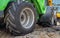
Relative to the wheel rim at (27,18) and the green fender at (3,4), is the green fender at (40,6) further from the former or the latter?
the green fender at (3,4)

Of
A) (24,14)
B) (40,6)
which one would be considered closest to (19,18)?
(24,14)

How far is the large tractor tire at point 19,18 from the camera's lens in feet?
17.8

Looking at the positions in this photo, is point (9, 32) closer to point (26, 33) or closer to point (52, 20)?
point (26, 33)

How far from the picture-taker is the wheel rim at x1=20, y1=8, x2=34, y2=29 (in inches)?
232

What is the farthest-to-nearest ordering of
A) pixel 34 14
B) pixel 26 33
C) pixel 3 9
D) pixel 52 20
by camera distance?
1. pixel 52 20
2. pixel 34 14
3. pixel 26 33
4. pixel 3 9

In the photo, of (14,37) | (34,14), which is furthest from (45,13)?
(14,37)

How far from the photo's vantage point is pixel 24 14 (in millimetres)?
5984

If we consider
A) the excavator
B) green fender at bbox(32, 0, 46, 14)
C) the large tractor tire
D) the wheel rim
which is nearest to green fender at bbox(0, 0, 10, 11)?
the excavator

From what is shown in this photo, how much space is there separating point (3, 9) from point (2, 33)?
Answer: 0.83 metres

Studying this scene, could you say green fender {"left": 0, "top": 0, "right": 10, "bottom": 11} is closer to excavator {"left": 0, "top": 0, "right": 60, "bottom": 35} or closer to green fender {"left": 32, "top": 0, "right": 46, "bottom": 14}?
excavator {"left": 0, "top": 0, "right": 60, "bottom": 35}

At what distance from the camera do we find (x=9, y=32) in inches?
231

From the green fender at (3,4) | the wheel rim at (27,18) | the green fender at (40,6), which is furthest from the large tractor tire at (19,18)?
the green fender at (40,6)

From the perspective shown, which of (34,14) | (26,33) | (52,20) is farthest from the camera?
(52,20)

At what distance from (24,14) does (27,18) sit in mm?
163
